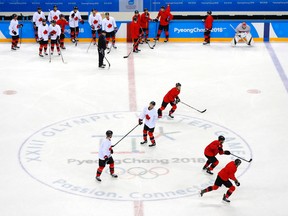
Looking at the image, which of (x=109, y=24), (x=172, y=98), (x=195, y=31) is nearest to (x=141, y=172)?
(x=172, y=98)

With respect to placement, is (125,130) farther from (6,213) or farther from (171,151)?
(6,213)

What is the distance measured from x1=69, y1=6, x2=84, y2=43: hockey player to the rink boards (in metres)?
0.30

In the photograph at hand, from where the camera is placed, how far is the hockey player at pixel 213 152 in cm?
1286

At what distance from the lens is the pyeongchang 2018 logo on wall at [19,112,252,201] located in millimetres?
12680

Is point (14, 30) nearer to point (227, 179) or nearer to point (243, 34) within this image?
point (243, 34)

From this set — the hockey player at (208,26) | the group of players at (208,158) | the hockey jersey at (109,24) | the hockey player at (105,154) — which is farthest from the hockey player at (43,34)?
the hockey player at (105,154)

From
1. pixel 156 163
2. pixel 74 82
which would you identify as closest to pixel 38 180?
pixel 156 163

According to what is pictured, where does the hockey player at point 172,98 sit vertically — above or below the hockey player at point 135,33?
below

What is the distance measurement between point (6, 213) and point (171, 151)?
428 centimetres

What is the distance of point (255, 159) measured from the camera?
14023 mm

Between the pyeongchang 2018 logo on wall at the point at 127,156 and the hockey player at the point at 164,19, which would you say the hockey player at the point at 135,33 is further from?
the pyeongchang 2018 logo on wall at the point at 127,156

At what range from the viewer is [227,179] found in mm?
11906

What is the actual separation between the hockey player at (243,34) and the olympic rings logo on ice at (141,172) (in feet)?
36.5

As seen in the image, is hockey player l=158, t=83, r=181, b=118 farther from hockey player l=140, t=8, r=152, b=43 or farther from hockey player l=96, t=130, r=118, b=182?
hockey player l=140, t=8, r=152, b=43
